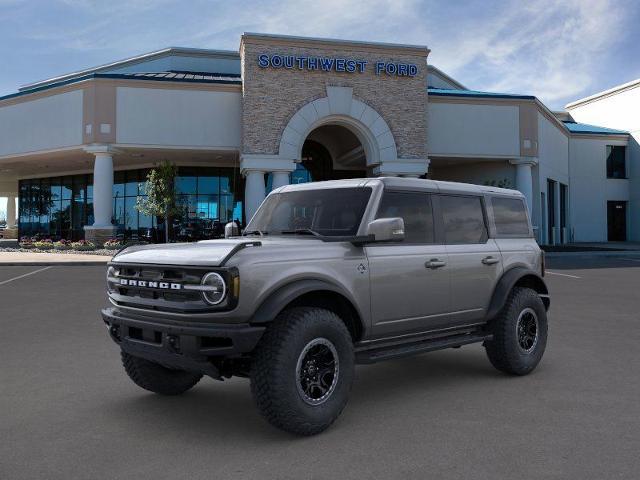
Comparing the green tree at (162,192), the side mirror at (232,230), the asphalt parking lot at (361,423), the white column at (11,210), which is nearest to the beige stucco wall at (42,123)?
the green tree at (162,192)

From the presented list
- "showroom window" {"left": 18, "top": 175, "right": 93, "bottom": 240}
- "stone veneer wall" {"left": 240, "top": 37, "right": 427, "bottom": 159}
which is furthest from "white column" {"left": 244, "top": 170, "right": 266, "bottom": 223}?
"showroom window" {"left": 18, "top": 175, "right": 93, "bottom": 240}

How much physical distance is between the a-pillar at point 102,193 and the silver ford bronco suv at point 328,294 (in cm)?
2484

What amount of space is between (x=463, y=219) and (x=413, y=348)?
61.9 inches

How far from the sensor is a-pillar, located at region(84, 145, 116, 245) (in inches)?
1126

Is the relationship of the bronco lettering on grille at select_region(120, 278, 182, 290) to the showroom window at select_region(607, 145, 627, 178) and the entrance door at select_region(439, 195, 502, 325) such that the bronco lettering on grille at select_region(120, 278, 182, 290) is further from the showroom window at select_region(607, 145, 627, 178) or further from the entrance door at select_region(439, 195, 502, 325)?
the showroom window at select_region(607, 145, 627, 178)

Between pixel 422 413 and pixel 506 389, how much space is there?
1167mm

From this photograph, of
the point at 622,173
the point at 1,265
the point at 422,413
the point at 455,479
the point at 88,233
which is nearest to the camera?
the point at 455,479

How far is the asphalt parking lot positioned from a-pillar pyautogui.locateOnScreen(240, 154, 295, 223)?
20.5 meters

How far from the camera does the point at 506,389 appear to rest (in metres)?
5.46

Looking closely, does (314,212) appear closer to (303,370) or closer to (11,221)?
(303,370)

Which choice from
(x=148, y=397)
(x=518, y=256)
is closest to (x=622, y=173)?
(x=518, y=256)

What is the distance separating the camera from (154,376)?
5152 millimetres

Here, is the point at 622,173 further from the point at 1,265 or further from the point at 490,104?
the point at 1,265

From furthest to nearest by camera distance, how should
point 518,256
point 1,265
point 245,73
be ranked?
point 245,73 < point 1,265 < point 518,256
